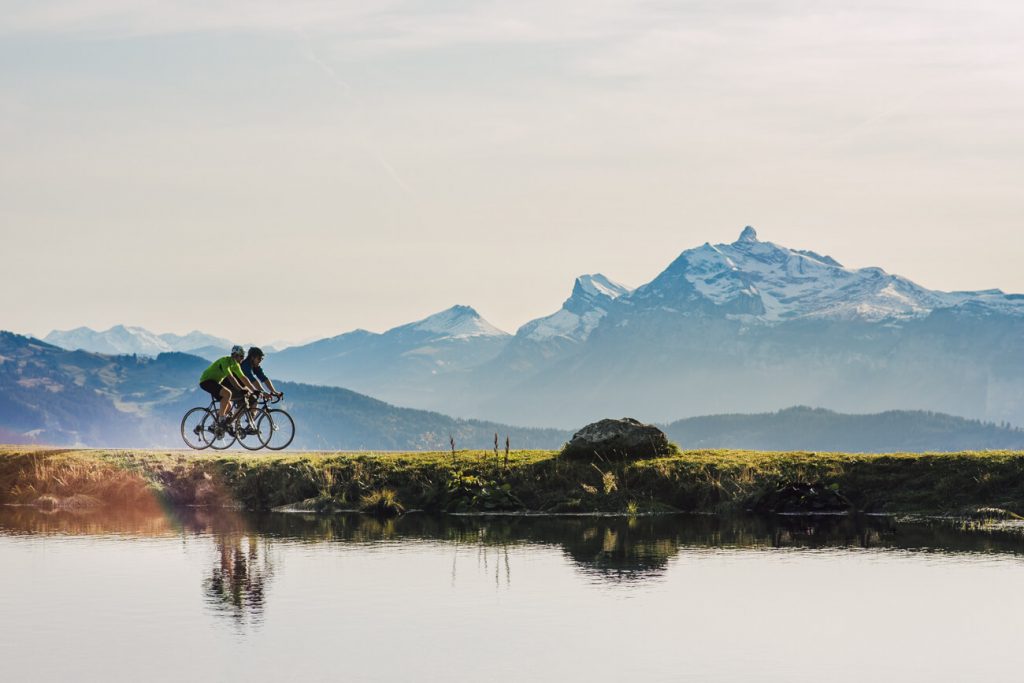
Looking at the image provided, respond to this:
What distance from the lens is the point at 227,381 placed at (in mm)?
50875

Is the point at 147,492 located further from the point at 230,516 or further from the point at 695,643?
the point at 695,643

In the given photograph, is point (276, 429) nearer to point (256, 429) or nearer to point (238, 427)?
point (256, 429)

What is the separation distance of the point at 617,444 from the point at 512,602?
24.1 m

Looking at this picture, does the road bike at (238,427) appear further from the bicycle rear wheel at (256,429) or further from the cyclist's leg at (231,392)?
the cyclist's leg at (231,392)

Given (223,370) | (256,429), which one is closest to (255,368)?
(223,370)

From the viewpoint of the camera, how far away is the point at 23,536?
4300 cm

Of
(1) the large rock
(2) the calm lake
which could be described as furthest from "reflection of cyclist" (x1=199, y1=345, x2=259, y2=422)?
(1) the large rock

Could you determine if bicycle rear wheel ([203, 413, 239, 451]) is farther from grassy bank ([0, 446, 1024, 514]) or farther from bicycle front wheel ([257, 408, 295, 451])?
grassy bank ([0, 446, 1024, 514])

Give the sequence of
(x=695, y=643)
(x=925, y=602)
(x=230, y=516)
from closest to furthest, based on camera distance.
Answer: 1. (x=695, y=643)
2. (x=925, y=602)
3. (x=230, y=516)

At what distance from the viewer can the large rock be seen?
54.5m

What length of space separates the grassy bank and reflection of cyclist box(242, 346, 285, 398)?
5760 mm

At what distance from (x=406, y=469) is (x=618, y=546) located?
1584 cm

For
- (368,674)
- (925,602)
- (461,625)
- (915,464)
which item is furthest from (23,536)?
(915,464)

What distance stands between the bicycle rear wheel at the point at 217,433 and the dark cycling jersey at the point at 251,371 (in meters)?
2.46
